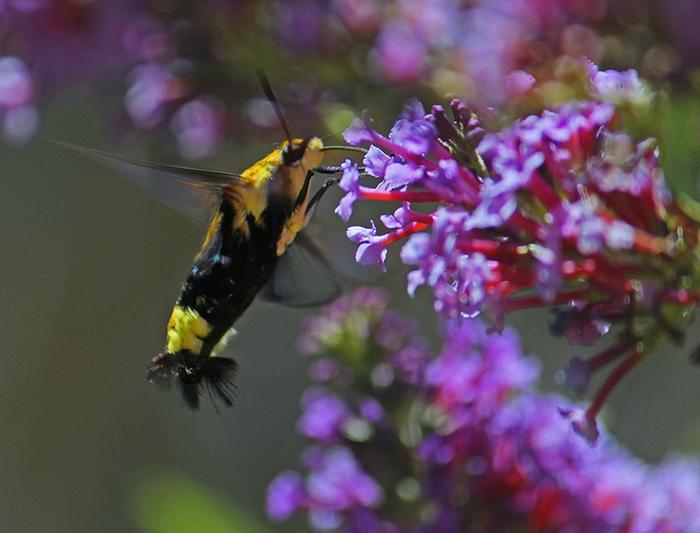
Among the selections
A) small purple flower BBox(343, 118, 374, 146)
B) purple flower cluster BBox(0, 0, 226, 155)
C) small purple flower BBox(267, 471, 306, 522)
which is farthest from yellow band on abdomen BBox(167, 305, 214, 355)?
small purple flower BBox(343, 118, 374, 146)

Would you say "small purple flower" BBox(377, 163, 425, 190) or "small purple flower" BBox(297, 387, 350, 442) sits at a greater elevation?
"small purple flower" BBox(377, 163, 425, 190)

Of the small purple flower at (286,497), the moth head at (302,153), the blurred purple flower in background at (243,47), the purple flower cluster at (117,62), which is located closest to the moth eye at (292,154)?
the moth head at (302,153)

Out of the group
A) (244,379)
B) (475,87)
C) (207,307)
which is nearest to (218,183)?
(207,307)

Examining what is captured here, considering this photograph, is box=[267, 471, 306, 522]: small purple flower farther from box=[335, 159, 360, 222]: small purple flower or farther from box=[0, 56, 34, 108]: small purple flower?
box=[0, 56, 34, 108]: small purple flower

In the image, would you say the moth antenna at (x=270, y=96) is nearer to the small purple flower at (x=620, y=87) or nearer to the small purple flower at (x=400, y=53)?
the small purple flower at (x=400, y=53)

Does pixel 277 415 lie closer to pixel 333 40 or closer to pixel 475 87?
pixel 333 40

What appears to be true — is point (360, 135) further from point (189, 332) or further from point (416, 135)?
point (189, 332)

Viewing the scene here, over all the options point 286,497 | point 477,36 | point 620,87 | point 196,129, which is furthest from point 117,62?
point 620,87
